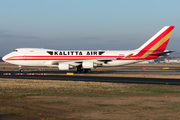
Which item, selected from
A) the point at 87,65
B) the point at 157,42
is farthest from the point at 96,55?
the point at 157,42

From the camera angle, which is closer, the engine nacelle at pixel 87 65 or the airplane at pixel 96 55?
the engine nacelle at pixel 87 65

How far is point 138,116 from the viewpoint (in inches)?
472

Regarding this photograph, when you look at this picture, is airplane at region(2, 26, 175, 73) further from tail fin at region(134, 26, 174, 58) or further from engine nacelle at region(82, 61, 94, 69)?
engine nacelle at region(82, 61, 94, 69)

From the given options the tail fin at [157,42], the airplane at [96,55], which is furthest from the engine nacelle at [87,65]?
the tail fin at [157,42]

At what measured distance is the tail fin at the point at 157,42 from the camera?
2077 inches

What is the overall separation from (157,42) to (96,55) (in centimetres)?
1407

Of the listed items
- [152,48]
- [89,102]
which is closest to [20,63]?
[152,48]

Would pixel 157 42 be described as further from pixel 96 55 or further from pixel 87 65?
pixel 87 65

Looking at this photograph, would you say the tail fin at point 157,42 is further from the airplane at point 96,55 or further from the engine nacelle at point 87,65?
the engine nacelle at point 87,65

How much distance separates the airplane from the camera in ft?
172

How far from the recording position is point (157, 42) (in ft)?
174

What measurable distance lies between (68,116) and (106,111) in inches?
95.1

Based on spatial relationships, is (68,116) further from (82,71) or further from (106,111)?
(82,71)

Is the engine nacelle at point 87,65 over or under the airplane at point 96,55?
under
